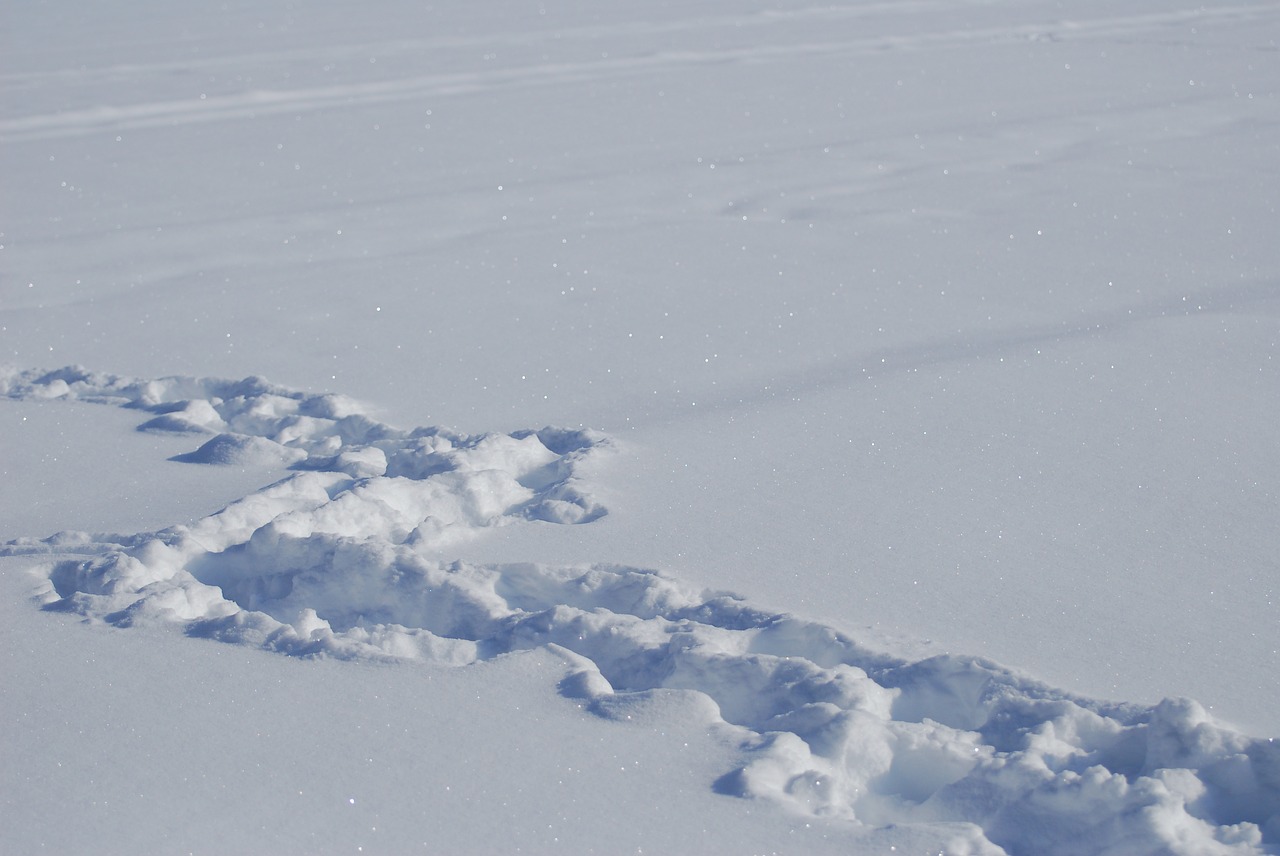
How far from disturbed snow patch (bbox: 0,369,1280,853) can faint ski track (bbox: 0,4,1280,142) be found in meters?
5.94

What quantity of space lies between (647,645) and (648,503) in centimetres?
63

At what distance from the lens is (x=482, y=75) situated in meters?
9.95

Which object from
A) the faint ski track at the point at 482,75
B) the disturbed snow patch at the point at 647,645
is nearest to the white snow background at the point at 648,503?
the disturbed snow patch at the point at 647,645

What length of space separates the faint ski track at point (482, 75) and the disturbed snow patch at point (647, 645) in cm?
594

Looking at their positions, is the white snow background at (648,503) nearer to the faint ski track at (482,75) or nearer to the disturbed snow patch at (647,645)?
the disturbed snow patch at (647,645)

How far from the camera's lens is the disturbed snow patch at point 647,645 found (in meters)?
1.76

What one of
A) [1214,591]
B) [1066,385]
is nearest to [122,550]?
[1214,591]

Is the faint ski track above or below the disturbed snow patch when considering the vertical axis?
Answer: above

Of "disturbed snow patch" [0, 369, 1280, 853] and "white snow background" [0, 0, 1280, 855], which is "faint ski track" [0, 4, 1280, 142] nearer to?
"white snow background" [0, 0, 1280, 855]

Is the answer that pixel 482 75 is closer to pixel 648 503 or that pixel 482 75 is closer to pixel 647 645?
pixel 648 503

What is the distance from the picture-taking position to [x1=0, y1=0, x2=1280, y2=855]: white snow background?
1.84 meters

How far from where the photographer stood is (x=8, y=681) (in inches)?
84.2

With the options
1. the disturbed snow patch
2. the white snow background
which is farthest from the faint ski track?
the disturbed snow patch

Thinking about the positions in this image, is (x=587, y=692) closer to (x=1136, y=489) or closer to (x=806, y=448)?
(x=806, y=448)
